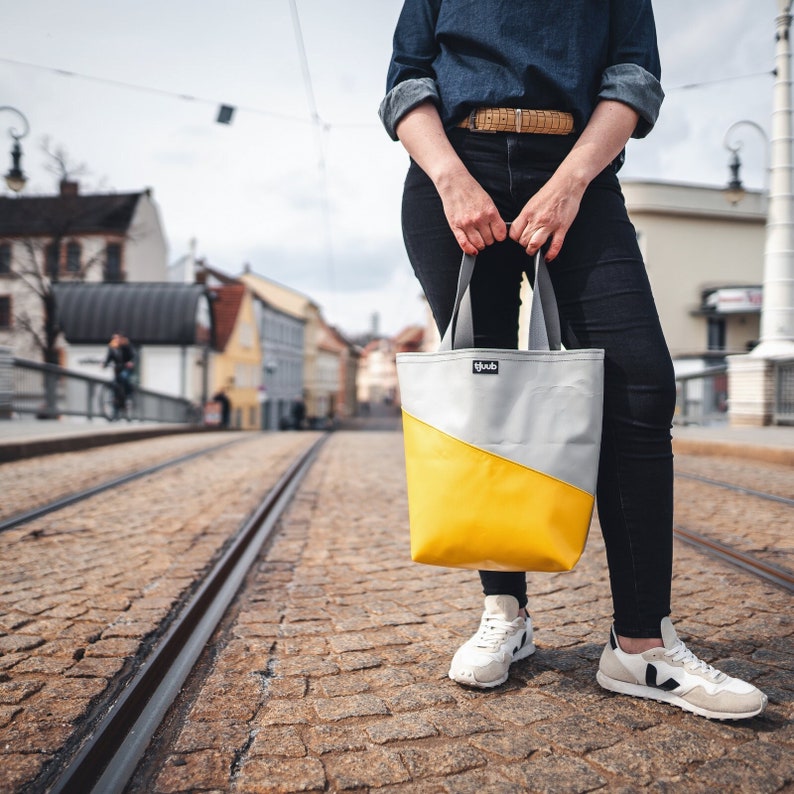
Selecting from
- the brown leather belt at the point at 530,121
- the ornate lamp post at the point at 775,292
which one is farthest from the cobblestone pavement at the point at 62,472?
the ornate lamp post at the point at 775,292

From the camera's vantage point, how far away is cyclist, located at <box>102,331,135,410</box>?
15875 mm

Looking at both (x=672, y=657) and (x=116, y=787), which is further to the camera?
(x=672, y=657)

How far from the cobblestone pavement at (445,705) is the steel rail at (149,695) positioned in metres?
0.05

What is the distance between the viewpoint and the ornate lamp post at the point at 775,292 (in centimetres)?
1215

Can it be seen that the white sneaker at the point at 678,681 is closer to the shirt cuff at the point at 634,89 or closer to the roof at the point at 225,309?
the shirt cuff at the point at 634,89

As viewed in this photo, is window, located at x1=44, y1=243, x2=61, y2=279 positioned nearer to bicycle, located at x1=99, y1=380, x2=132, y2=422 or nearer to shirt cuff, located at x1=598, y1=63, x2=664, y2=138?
bicycle, located at x1=99, y1=380, x2=132, y2=422

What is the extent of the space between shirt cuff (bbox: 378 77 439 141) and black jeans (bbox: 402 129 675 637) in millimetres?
112

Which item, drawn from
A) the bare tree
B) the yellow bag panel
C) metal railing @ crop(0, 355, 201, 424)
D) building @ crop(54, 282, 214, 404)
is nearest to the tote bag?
the yellow bag panel

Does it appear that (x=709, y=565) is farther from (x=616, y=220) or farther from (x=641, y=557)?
(x=616, y=220)

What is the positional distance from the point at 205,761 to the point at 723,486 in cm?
484

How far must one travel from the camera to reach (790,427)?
1169 cm

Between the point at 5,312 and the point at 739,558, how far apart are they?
42012 millimetres

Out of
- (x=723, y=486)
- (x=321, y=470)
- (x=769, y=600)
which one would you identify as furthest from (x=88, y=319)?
(x=769, y=600)

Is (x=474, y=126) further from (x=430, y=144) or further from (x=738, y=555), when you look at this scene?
(x=738, y=555)
